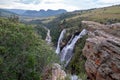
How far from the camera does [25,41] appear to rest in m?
56.7

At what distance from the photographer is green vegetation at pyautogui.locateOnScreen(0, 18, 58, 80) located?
49406mm

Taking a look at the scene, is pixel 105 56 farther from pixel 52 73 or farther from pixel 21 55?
pixel 52 73

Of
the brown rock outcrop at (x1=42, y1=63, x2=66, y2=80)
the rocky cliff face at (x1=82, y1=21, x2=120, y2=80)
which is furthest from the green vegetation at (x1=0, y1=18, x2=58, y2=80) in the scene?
the rocky cliff face at (x1=82, y1=21, x2=120, y2=80)

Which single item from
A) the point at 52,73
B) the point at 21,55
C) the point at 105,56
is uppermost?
the point at 105,56

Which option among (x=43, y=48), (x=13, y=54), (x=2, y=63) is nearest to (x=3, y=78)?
(x=2, y=63)

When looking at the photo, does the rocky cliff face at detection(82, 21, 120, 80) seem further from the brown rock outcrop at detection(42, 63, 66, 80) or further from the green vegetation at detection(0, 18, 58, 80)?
the green vegetation at detection(0, 18, 58, 80)

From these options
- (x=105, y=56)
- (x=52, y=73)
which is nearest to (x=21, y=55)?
(x=52, y=73)

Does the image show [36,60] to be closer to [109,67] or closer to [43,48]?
[43,48]

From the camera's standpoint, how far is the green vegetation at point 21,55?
4941 centimetres

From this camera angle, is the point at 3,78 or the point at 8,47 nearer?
the point at 3,78

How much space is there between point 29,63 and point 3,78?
22.8 feet

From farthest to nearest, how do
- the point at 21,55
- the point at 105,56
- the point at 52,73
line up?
1. the point at 52,73
2. the point at 21,55
3. the point at 105,56

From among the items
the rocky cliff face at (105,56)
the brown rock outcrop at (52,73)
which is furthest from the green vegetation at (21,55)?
the rocky cliff face at (105,56)

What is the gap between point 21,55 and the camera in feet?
173
